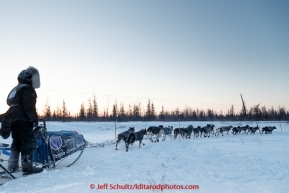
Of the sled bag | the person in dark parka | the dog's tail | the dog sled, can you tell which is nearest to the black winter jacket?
the person in dark parka

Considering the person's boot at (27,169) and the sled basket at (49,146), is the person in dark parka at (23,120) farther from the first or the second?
the sled basket at (49,146)

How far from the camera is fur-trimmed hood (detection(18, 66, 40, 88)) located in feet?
12.9

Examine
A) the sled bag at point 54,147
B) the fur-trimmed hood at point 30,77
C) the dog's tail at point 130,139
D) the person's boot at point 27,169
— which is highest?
the fur-trimmed hood at point 30,77

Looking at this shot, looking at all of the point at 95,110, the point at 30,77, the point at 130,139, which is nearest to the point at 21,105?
the point at 30,77

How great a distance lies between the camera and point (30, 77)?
3973 millimetres

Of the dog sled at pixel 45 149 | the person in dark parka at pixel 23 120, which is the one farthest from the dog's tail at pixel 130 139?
the person in dark parka at pixel 23 120

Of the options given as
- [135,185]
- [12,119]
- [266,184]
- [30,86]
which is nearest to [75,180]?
[135,185]

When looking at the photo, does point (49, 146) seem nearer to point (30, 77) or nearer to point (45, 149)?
point (45, 149)

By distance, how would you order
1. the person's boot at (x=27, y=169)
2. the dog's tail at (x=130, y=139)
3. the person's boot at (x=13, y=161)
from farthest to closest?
1. the dog's tail at (x=130, y=139)
2. the person's boot at (x=13, y=161)
3. the person's boot at (x=27, y=169)

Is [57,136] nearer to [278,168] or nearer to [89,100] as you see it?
[278,168]

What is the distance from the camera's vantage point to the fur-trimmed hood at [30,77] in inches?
154

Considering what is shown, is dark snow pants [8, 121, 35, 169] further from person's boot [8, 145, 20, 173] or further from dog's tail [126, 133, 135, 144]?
dog's tail [126, 133, 135, 144]

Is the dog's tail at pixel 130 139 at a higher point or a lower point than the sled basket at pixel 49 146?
lower

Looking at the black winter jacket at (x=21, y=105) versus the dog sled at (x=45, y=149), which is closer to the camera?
the black winter jacket at (x=21, y=105)
